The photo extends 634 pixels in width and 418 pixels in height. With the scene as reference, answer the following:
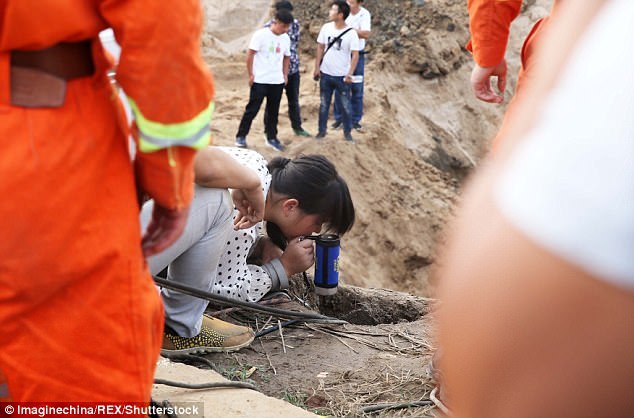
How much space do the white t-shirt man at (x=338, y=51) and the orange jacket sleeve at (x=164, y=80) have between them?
7.08 metres

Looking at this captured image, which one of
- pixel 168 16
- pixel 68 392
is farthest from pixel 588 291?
pixel 68 392

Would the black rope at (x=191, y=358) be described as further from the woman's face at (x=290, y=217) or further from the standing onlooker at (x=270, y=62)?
the standing onlooker at (x=270, y=62)

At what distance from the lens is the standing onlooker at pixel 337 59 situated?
862 cm

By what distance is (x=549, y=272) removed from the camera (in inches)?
28.9

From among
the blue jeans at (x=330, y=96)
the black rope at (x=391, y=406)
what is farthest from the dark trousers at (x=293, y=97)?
the black rope at (x=391, y=406)

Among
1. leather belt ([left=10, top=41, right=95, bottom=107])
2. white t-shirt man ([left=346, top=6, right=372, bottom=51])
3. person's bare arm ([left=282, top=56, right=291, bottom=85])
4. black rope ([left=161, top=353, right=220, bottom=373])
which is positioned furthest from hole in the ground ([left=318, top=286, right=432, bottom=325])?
white t-shirt man ([left=346, top=6, right=372, bottom=51])

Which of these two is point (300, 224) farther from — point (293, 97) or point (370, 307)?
point (293, 97)

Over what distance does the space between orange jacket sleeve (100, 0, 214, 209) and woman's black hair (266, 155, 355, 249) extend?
1917mm

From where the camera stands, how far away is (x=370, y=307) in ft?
14.9

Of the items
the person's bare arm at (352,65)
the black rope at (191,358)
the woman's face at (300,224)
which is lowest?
the person's bare arm at (352,65)

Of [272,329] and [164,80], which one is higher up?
[164,80]

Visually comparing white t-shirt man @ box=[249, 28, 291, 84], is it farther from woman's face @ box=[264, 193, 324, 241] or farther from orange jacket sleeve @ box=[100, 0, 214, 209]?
orange jacket sleeve @ box=[100, 0, 214, 209]

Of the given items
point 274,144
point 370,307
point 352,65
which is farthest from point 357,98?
point 370,307

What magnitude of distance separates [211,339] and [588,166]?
2728 mm
